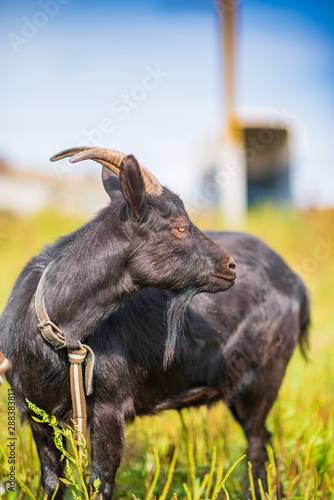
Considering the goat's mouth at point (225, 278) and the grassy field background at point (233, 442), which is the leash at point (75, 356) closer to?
the grassy field background at point (233, 442)

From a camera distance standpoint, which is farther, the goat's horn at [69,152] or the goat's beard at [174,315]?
the goat's beard at [174,315]

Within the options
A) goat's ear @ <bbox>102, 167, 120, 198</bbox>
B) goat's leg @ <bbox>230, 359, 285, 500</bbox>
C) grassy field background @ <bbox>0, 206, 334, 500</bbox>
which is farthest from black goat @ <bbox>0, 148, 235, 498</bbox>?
goat's leg @ <bbox>230, 359, 285, 500</bbox>

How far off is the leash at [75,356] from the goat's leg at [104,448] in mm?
149

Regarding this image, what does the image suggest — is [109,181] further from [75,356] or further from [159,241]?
[75,356]

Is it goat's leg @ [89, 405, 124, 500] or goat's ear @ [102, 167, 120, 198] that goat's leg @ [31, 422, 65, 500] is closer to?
goat's leg @ [89, 405, 124, 500]

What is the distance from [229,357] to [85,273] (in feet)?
4.36

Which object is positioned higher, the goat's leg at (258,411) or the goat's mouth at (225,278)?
the goat's mouth at (225,278)

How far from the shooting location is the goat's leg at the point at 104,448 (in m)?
2.42

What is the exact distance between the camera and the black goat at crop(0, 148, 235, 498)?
223 cm

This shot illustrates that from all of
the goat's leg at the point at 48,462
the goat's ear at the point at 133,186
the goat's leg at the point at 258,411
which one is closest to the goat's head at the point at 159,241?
the goat's ear at the point at 133,186

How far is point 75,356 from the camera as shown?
2.20 meters

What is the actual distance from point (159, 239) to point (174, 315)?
495 mm

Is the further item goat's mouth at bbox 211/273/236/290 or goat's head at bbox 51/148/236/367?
goat's mouth at bbox 211/273/236/290

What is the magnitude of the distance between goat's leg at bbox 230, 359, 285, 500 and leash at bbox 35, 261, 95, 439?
55.3 inches
